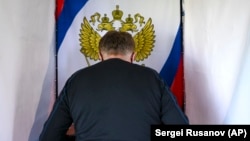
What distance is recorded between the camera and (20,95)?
179cm

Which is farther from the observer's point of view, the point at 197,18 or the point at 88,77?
the point at 197,18

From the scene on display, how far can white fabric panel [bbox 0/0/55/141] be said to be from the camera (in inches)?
65.1

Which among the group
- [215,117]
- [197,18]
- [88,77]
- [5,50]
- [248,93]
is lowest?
[215,117]

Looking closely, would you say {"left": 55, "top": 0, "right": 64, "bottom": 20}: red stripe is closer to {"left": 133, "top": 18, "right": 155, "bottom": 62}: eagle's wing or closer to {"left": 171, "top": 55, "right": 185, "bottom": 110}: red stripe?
{"left": 133, "top": 18, "right": 155, "bottom": 62}: eagle's wing

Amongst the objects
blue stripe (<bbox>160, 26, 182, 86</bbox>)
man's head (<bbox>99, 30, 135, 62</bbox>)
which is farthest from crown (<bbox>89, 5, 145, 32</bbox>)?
man's head (<bbox>99, 30, 135, 62</bbox>)

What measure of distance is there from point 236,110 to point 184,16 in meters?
0.70

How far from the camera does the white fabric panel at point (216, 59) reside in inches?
77.2

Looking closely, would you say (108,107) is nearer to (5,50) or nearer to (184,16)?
(5,50)

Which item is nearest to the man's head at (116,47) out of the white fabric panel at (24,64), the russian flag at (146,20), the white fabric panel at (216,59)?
the white fabric panel at (24,64)

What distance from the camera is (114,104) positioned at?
1.39 metres

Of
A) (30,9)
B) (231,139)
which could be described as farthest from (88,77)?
(30,9)

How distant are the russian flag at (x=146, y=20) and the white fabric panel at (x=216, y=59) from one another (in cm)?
7

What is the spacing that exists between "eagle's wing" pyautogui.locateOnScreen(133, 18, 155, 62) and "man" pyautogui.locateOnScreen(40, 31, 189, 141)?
0.85 meters

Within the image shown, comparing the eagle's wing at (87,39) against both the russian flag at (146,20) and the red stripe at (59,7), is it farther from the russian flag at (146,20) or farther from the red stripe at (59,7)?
the red stripe at (59,7)
